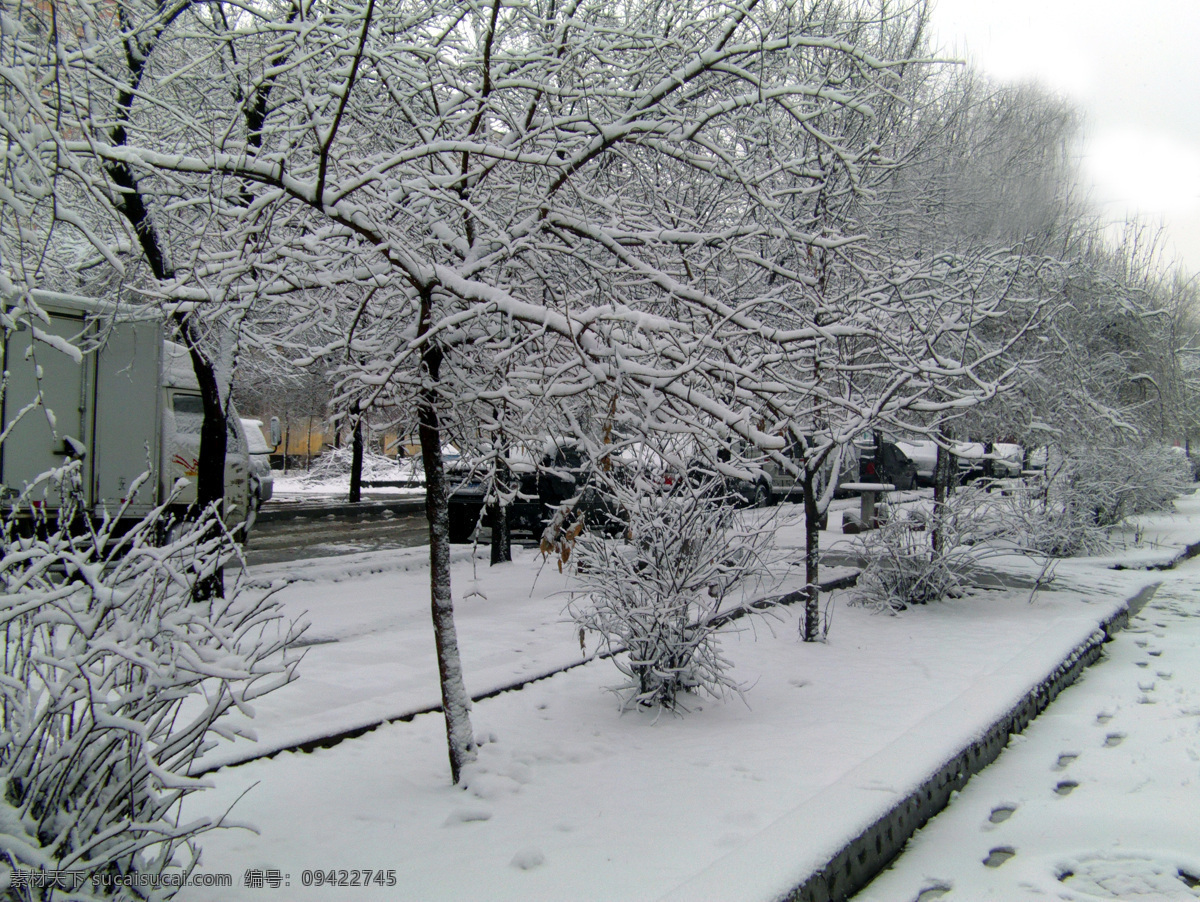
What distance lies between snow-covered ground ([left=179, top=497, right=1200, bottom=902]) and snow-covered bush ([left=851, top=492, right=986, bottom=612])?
0.71 m

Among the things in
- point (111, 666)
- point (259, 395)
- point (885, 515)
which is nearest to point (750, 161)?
point (111, 666)

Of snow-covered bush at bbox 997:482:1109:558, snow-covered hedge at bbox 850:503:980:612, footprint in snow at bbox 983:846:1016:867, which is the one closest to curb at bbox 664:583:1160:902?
footprint in snow at bbox 983:846:1016:867

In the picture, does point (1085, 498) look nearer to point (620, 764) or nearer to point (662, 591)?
point (662, 591)

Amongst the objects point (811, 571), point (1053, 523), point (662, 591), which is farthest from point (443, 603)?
point (1053, 523)

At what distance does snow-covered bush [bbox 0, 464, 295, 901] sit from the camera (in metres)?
2.24

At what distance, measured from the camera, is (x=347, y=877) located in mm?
3068

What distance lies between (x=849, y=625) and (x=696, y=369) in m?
4.97

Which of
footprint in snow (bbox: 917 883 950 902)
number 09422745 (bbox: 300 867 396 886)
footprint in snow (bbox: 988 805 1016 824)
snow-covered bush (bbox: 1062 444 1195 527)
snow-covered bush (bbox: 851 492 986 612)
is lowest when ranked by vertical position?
footprint in snow (bbox: 917 883 950 902)

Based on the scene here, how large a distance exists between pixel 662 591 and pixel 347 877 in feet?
8.22

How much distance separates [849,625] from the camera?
775 centimetres

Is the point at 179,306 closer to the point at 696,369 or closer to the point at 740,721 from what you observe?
the point at 696,369

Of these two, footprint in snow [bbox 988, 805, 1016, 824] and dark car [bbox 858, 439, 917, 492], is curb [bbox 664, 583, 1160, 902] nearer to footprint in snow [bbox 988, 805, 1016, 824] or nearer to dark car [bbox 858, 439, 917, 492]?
footprint in snow [bbox 988, 805, 1016, 824]

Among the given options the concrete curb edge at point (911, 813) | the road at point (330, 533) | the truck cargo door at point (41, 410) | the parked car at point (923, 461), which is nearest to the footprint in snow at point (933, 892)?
the concrete curb edge at point (911, 813)

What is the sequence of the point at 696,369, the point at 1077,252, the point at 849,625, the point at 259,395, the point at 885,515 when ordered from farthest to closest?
the point at 259,395, the point at 1077,252, the point at 885,515, the point at 849,625, the point at 696,369
